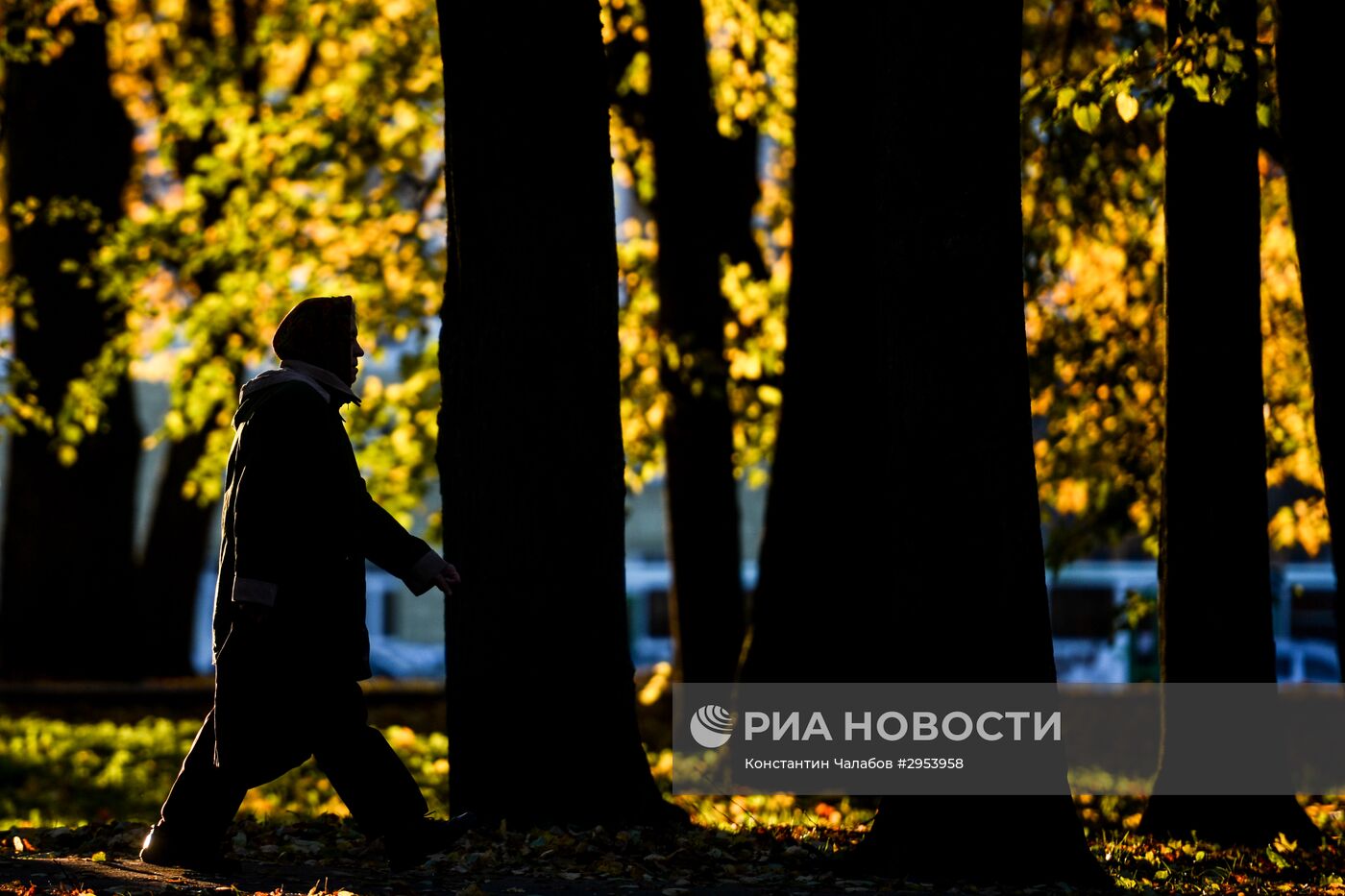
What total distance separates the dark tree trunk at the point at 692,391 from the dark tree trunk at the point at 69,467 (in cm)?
871

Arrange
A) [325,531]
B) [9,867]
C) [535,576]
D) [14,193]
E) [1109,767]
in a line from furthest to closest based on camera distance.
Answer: [14,193] → [1109,767] → [535,576] → [9,867] → [325,531]

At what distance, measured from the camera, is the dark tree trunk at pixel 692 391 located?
1355 cm

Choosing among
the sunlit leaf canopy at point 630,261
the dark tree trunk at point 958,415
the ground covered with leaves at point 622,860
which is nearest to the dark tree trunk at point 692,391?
the sunlit leaf canopy at point 630,261

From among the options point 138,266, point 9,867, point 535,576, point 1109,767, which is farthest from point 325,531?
point 138,266

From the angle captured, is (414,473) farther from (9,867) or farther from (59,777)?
(9,867)

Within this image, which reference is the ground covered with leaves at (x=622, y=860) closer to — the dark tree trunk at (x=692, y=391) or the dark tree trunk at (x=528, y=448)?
the dark tree trunk at (x=528, y=448)

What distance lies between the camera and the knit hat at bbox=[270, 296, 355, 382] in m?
5.95

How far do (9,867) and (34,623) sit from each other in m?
15.5

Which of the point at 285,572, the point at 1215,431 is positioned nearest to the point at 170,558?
the point at 1215,431

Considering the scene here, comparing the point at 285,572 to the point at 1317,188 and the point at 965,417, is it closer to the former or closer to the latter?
the point at 965,417

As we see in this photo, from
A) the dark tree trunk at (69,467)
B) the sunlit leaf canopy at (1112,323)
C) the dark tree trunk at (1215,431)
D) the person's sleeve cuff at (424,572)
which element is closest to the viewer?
the person's sleeve cuff at (424,572)

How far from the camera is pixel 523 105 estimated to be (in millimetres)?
6980

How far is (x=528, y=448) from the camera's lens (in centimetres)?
693

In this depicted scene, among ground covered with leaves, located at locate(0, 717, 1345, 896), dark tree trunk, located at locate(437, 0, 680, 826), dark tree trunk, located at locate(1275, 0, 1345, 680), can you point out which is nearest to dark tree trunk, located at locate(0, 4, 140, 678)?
ground covered with leaves, located at locate(0, 717, 1345, 896)
